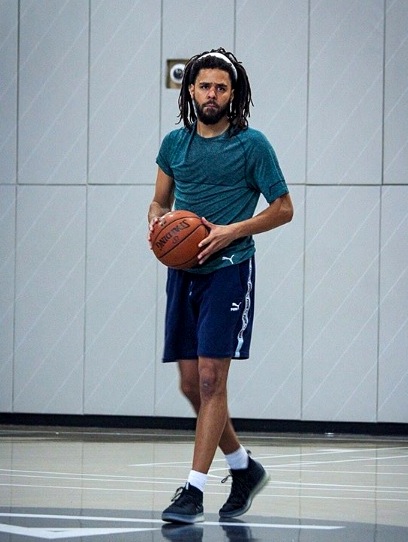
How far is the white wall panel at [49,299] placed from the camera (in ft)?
38.2

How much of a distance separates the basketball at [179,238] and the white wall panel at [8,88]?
682 cm

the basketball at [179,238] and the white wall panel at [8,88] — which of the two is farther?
the white wall panel at [8,88]

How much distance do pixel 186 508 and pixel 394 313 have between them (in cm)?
666

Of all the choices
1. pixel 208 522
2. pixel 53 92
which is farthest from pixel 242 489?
pixel 53 92

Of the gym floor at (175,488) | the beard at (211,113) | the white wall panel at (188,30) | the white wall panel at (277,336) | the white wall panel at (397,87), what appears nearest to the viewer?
the gym floor at (175,488)

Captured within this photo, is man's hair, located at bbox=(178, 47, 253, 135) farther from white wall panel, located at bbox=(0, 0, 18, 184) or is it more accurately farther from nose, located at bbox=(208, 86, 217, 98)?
white wall panel, located at bbox=(0, 0, 18, 184)

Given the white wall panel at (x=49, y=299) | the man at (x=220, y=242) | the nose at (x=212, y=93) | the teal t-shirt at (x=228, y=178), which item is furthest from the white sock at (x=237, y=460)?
the white wall panel at (x=49, y=299)

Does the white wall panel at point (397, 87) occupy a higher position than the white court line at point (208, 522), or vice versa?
the white wall panel at point (397, 87)

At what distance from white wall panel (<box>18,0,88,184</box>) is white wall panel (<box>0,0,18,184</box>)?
0.06 meters

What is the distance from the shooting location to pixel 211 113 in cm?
509

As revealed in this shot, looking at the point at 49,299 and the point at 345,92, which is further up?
the point at 345,92

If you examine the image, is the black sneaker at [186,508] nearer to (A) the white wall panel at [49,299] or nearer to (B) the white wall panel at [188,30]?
(A) the white wall panel at [49,299]

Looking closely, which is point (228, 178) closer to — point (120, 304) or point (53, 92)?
point (120, 304)

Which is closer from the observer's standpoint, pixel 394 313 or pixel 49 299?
pixel 394 313
